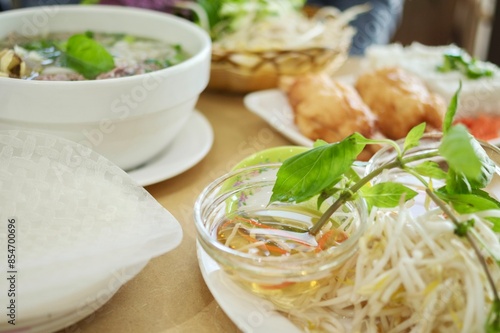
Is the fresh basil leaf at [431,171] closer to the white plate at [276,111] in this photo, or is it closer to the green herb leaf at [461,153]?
the green herb leaf at [461,153]

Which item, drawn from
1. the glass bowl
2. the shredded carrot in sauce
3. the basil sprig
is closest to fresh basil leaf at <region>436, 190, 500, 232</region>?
the basil sprig

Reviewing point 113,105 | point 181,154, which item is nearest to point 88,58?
point 113,105

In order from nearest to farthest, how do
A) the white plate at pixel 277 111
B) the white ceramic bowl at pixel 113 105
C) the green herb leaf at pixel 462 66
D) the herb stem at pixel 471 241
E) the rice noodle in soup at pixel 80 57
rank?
the herb stem at pixel 471 241, the white ceramic bowl at pixel 113 105, the rice noodle in soup at pixel 80 57, the white plate at pixel 277 111, the green herb leaf at pixel 462 66

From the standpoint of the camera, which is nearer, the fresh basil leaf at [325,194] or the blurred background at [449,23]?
the fresh basil leaf at [325,194]

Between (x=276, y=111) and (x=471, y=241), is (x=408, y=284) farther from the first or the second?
(x=276, y=111)

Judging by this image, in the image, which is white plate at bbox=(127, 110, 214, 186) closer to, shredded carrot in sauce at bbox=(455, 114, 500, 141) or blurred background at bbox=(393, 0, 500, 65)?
shredded carrot in sauce at bbox=(455, 114, 500, 141)

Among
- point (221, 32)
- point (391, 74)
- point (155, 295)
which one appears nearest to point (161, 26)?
point (221, 32)

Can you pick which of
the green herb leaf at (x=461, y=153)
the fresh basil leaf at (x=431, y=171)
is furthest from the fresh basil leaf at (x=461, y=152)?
the fresh basil leaf at (x=431, y=171)
